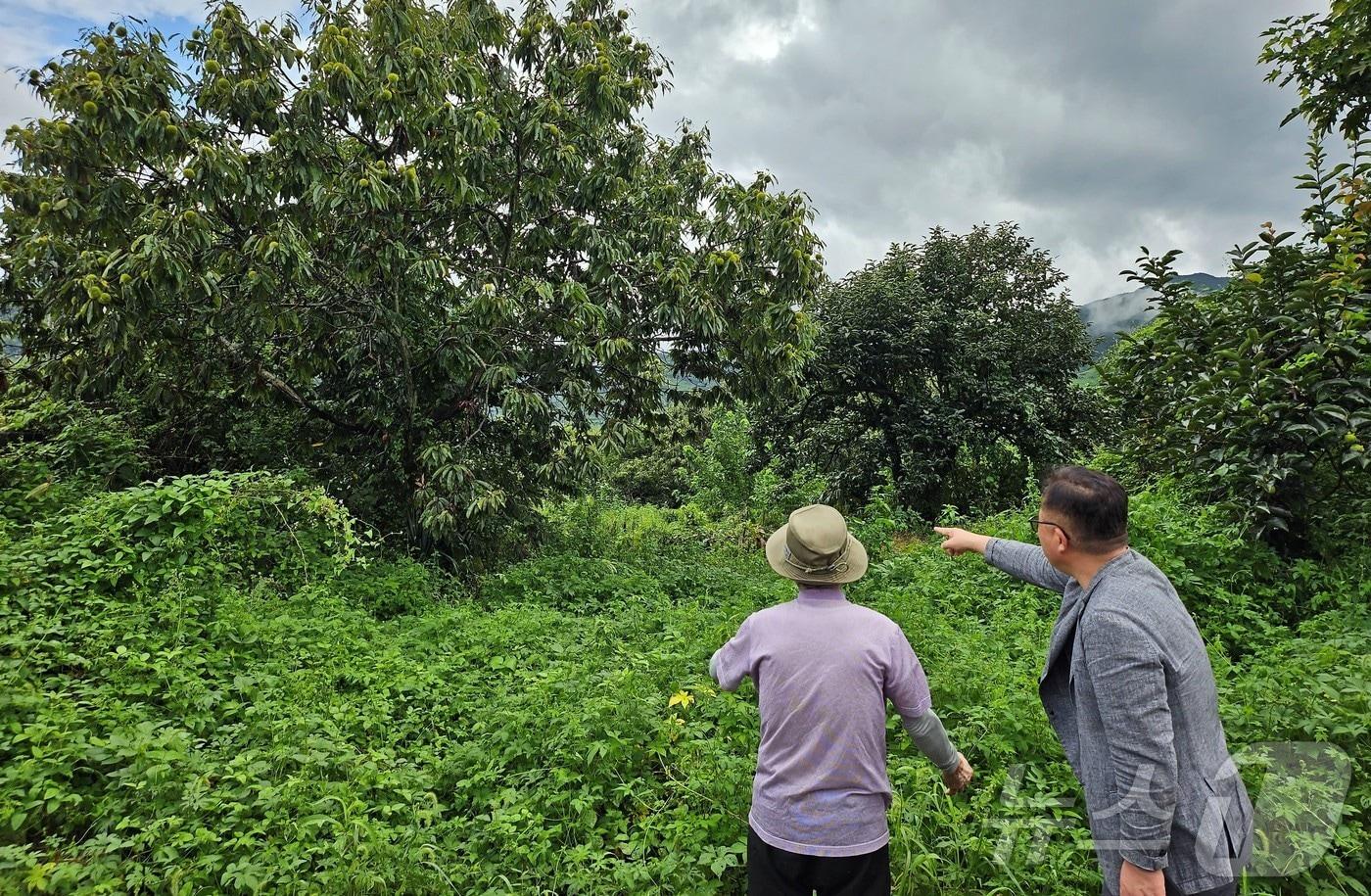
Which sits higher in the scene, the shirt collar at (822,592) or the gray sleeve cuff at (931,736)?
the shirt collar at (822,592)

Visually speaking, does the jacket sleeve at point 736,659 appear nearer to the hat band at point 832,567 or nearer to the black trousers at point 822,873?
the hat band at point 832,567

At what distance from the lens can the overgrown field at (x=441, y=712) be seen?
8.56 feet

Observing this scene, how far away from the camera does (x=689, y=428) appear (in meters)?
9.53

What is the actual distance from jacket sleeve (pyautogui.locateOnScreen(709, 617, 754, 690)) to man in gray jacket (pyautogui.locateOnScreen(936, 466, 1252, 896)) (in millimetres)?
828

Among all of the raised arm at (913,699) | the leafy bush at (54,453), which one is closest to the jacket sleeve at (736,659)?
the raised arm at (913,699)

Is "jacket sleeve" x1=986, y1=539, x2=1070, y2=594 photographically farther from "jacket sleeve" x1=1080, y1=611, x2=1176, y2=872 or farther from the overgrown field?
the overgrown field

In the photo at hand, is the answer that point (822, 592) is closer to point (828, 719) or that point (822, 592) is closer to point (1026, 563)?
point (828, 719)

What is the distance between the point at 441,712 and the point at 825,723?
294 cm

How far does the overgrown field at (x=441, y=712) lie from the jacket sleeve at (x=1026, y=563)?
944 millimetres

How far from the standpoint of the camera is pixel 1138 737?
160 cm

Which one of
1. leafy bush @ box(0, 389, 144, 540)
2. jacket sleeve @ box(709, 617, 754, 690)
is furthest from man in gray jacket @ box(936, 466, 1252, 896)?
leafy bush @ box(0, 389, 144, 540)

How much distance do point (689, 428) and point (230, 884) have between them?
7.44m

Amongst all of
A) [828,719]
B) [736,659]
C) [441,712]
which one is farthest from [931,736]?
[441,712]

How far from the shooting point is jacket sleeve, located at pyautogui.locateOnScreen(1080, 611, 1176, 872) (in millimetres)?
1589
